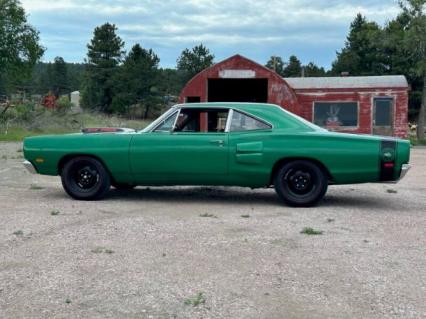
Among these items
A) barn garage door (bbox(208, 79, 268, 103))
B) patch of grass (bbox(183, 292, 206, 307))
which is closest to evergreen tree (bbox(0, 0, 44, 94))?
barn garage door (bbox(208, 79, 268, 103))

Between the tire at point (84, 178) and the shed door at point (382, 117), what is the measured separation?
2030 centimetres

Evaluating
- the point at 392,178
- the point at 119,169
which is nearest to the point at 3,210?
the point at 119,169

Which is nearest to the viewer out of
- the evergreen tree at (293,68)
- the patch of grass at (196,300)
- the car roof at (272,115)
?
the patch of grass at (196,300)

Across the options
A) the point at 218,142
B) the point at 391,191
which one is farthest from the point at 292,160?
the point at 391,191

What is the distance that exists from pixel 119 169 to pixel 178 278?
12.8 feet

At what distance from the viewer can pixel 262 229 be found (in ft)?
21.5

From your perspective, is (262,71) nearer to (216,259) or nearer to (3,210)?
(3,210)

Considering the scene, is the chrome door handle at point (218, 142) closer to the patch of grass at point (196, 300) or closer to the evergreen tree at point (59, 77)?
the patch of grass at point (196, 300)

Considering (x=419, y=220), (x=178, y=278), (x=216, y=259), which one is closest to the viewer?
(x=178, y=278)

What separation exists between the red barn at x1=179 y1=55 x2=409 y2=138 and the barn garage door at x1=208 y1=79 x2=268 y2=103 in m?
0.98

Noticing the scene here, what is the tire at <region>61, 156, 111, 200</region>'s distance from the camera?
845 centimetres

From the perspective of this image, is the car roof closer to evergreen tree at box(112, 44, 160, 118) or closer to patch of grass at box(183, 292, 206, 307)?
patch of grass at box(183, 292, 206, 307)

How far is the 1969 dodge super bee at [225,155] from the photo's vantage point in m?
7.85

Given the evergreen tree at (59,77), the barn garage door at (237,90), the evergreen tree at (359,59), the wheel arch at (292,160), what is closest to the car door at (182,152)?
the wheel arch at (292,160)
